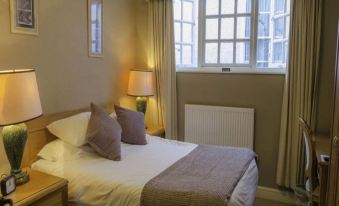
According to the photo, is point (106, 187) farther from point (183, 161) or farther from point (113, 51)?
point (113, 51)

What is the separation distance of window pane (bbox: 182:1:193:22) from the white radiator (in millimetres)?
1128

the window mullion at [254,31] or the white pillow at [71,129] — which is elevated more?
the window mullion at [254,31]

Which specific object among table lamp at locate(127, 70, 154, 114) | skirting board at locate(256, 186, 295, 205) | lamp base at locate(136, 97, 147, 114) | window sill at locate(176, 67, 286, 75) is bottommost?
skirting board at locate(256, 186, 295, 205)

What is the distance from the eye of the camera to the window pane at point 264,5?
3.43m

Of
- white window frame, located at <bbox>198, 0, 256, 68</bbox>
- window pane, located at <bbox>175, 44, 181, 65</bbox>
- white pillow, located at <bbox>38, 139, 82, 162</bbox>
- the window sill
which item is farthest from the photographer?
window pane, located at <bbox>175, 44, 181, 65</bbox>

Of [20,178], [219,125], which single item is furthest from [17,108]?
[219,125]

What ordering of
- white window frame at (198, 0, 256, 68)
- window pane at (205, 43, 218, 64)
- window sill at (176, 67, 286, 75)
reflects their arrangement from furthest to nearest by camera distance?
window pane at (205, 43, 218, 64) < white window frame at (198, 0, 256, 68) < window sill at (176, 67, 286, 75)

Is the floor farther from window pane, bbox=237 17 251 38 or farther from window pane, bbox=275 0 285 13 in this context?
window pane, bbox=275 0 285 13

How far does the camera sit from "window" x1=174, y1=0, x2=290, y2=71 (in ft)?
11.2

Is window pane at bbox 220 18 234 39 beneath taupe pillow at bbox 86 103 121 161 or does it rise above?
above

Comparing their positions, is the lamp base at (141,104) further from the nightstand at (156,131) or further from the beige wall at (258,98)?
the beige wall at (258,98)

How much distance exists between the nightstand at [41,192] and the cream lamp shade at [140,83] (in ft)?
5.42

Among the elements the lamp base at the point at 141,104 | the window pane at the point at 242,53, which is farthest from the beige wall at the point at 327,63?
the lamp base at the point at 141,104

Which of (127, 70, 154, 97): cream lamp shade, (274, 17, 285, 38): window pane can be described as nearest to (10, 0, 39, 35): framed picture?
(127, 70, 154, 97): cream lamp shade
